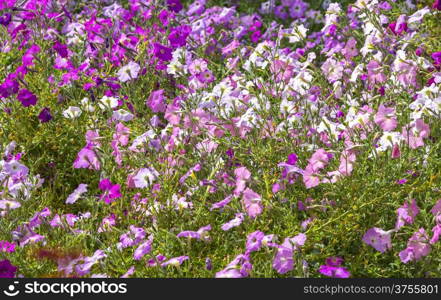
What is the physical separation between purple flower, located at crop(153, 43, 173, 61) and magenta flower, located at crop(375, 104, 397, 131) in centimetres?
142

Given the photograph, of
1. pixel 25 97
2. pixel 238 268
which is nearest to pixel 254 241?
pixel 238 268

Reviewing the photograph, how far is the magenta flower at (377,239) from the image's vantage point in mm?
3271

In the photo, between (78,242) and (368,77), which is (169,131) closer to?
(78,242)

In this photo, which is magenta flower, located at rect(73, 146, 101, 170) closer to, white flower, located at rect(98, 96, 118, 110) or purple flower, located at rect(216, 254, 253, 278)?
white flower, located at rect(98, 96, 118, 110)

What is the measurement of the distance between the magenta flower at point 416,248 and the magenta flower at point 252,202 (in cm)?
59

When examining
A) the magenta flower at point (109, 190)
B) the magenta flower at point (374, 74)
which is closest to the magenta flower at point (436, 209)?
the magenta flower at point (374, 74)

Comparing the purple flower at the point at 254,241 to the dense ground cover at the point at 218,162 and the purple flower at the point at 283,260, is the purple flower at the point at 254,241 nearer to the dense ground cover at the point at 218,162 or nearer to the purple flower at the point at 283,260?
the dense ground cover at the point at 218,162

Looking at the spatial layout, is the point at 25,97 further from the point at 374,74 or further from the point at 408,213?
the point at 408,213

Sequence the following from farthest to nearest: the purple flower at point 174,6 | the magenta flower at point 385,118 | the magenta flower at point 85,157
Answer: the purple flower at point 174,6 → the magenta flower at point 85,157 → the magenta flower at point 385,118

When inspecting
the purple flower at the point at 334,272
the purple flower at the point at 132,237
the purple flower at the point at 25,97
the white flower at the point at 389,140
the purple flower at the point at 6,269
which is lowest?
the purple flower at the point at 132,237

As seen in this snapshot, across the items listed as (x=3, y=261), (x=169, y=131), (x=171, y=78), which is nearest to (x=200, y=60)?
(x=171, y=78)

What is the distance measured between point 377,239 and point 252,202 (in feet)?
1.70

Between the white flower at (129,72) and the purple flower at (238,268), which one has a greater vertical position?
the white flower at (129,72)

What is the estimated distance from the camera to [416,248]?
3197 millimetres
